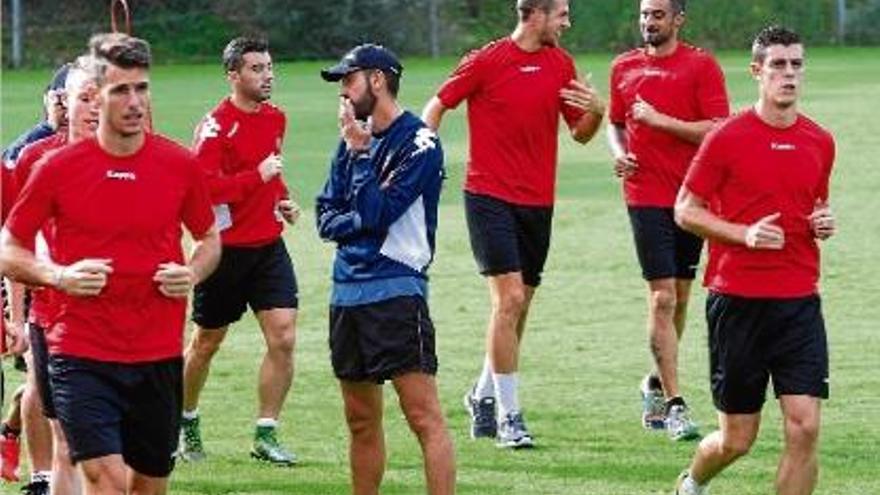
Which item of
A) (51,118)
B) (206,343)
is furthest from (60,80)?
(206,343)

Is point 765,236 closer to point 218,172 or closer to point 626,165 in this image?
point 218,172

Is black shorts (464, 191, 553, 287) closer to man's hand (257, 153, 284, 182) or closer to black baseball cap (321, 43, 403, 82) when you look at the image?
man's hand (257, 153, 284, 182)

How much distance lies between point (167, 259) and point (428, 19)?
44285mm

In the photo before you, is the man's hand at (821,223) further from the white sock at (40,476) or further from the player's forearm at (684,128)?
the white sock at (40,476)

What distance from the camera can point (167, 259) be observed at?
10000mm

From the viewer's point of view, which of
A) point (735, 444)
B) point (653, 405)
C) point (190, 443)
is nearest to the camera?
point (735, 444)

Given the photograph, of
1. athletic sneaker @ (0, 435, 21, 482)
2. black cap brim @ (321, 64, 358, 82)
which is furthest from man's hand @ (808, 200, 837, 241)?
athletic sneaker @ (0, 435, 21, 482)

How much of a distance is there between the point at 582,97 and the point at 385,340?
3.76m

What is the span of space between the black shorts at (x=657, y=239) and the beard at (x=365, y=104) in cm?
394

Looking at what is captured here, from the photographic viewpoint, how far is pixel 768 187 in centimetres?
1134

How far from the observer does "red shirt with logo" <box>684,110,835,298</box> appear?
11.3 m

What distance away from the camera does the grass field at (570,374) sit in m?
13.2

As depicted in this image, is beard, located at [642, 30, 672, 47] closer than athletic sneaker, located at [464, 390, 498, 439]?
No

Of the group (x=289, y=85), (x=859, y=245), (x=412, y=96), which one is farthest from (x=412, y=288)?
(x=289, y=85)
